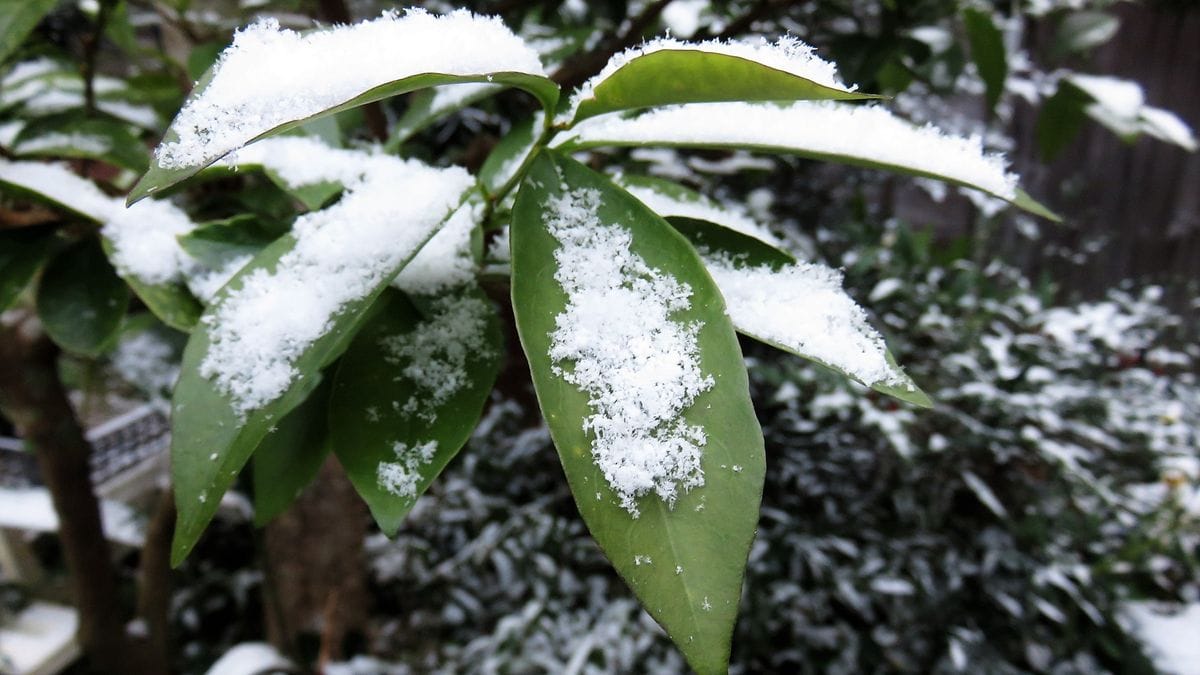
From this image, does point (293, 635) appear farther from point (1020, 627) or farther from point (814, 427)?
point (1020, 627)

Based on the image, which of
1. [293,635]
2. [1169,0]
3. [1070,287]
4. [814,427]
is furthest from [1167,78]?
[293,635]

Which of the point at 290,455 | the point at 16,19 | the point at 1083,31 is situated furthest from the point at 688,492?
the point at 1083,31

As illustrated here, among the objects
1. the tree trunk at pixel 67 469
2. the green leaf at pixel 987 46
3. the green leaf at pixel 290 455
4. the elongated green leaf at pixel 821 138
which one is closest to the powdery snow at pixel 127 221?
the green leaf at pixel 290 455

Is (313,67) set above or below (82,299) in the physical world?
above

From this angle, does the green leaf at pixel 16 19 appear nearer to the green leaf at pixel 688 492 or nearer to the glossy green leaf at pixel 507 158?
the glossy green leaf at pixel 507 158

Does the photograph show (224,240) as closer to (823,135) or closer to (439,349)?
(439,349)
